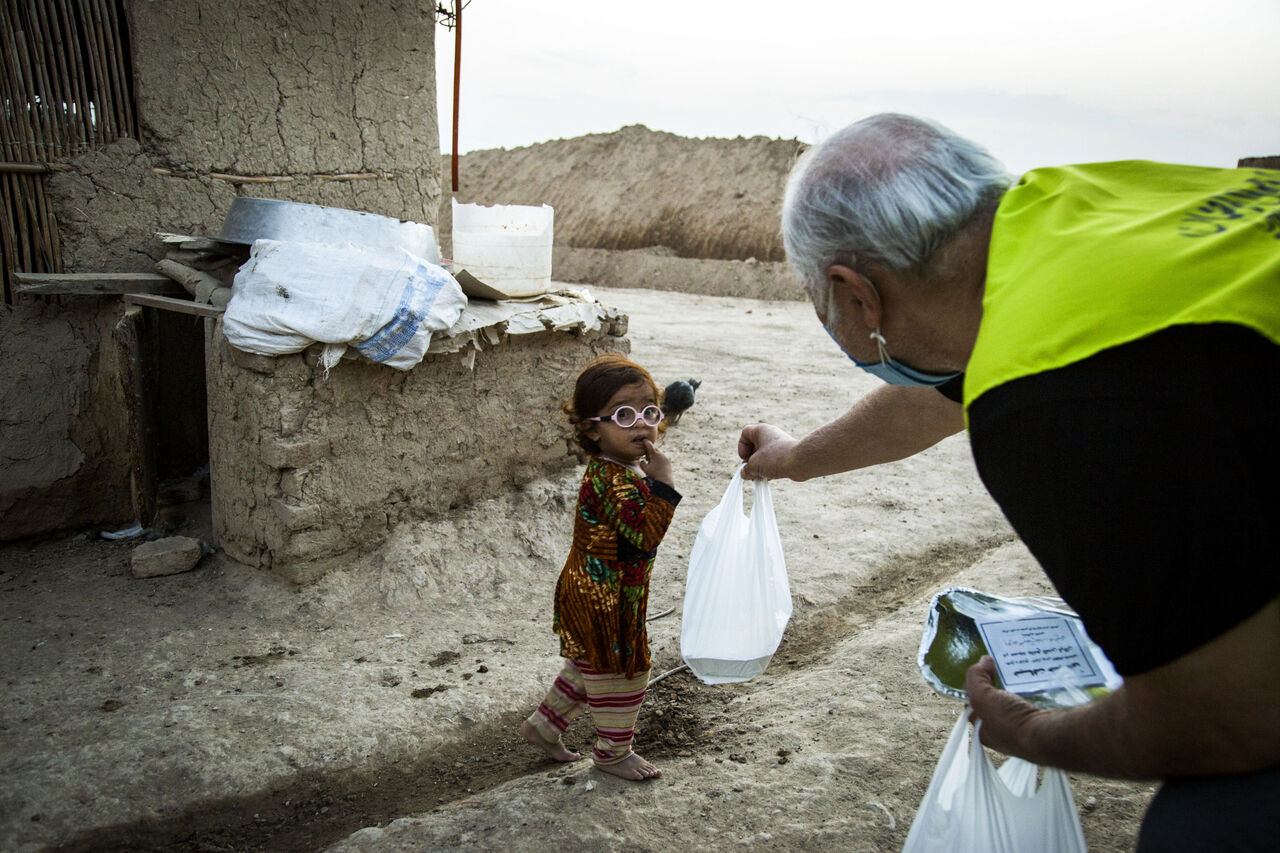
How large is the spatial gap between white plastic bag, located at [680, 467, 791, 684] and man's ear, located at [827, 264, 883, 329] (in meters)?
0.95

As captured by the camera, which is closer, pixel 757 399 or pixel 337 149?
pixel 337 149

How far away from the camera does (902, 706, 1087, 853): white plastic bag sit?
1.68m

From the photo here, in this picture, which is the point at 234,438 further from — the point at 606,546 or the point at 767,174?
the point at 767,174

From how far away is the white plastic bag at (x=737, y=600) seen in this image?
7.94 feet

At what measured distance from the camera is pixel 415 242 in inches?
163

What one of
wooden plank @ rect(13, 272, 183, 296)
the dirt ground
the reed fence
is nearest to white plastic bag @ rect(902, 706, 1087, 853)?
the dirt ground

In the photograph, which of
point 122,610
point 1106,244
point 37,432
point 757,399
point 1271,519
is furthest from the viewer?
point 757,399

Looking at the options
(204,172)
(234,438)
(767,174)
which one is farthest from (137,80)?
(767,174)

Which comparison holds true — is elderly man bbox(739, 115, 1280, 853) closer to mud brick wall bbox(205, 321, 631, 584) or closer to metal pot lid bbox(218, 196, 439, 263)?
mud brick wall bbox(205, 321, 631, 584)

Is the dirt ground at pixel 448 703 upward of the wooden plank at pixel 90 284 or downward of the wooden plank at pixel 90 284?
downward

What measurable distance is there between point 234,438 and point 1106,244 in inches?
127

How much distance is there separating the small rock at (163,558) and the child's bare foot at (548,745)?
181 centimetres

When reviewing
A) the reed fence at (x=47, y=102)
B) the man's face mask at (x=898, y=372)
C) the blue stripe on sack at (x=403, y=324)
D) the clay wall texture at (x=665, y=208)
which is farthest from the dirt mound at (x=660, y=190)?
the man's face mask at (x=898, y=372)

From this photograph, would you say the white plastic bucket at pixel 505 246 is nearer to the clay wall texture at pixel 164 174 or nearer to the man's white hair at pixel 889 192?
the clay wall texture at pixel 164 174
